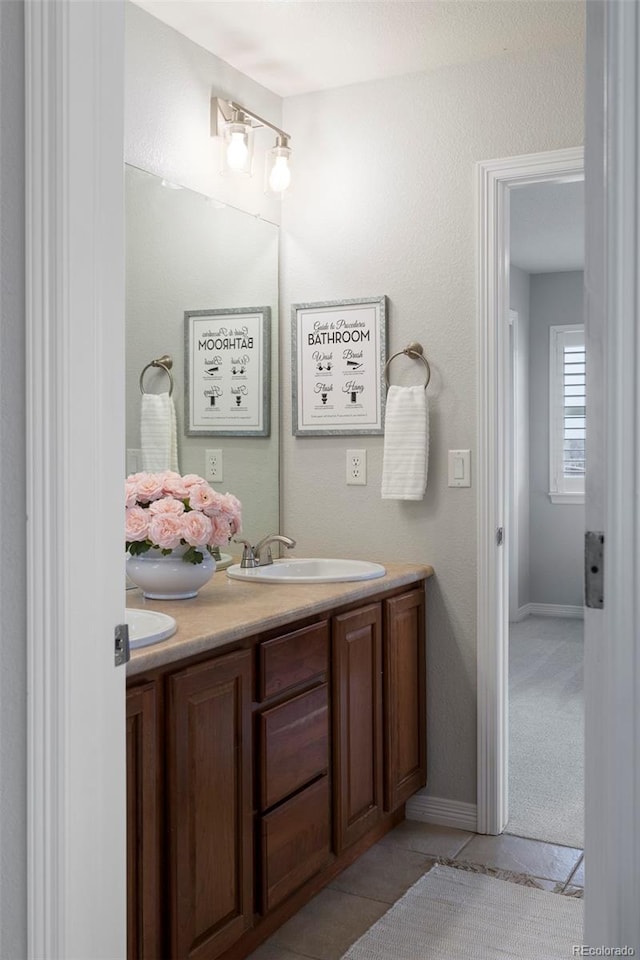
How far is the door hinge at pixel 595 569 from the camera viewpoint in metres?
1.07

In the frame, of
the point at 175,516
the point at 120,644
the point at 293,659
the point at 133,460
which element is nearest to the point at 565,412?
the point at 133,460

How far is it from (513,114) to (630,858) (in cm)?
248

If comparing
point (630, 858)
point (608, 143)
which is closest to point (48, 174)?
point (608, 143)

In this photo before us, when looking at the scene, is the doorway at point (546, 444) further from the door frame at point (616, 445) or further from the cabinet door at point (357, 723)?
the door frame at point (616, 445)

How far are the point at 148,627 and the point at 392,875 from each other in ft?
4.12

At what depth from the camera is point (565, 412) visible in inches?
267

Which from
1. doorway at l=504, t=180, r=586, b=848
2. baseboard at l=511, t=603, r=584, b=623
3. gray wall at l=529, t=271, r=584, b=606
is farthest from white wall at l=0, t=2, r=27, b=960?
gray wall at l=529, t=271, r=584, b=606

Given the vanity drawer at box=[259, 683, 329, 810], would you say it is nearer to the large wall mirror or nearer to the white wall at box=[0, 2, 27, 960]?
the large wall mirror

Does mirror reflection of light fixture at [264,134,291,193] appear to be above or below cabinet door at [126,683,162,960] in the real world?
above

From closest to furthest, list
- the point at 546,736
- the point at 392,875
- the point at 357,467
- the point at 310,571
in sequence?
the point at 392,875
the point at 310,571
the point at 357,467
the point at 546,736

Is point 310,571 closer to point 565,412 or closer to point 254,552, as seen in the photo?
point 254,552

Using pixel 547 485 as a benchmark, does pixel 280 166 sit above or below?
above

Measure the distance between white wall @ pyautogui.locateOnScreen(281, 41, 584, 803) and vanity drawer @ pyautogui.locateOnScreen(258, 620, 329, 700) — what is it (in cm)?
74

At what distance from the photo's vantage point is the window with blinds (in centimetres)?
674
